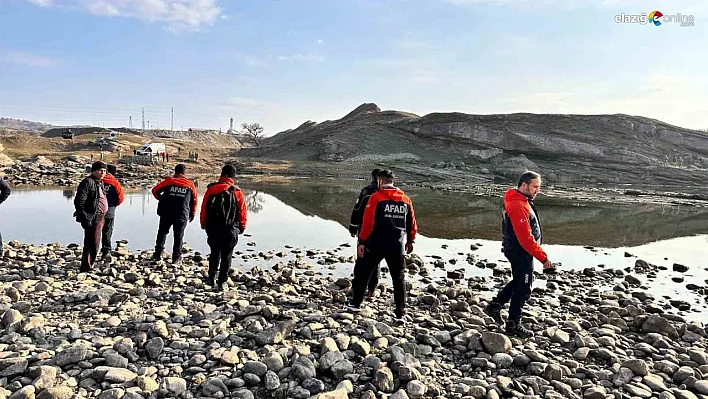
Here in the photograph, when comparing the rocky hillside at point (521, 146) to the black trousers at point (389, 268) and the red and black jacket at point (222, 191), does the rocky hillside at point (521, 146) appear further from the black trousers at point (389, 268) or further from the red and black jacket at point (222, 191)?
the black trousers at point (389, 268)

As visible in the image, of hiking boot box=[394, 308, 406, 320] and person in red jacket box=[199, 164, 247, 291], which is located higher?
person in red jacket box=[199, 164, 247, 291]

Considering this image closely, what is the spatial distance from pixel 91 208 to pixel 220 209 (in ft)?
8.46

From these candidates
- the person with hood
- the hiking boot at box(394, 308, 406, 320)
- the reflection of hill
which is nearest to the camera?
the hiking boot at box(394, 308, 406, 320)

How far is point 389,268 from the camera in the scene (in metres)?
7.10

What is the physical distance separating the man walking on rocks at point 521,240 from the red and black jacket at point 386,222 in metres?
1.40

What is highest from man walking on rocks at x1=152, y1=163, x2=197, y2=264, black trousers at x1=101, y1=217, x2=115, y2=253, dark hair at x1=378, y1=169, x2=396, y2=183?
dark hair at x1=378, y1=169, x2=396, y2=183

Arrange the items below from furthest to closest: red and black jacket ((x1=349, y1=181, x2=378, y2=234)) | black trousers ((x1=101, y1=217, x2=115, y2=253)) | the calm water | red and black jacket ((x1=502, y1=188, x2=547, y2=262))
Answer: the calm water → black trousers ((x1=101, y1=217, x2=115, y2=253)) → red and black jacket ((x1=349, y1=181, x2=378, y2=234)) → red and black jacket ((x1=502, y1=188, x2=547, y2=262))

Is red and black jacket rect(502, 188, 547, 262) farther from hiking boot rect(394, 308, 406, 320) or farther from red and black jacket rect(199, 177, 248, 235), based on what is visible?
red and black jacket rect(199, 177, 248, 235)

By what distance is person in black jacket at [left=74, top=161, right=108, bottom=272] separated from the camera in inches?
339

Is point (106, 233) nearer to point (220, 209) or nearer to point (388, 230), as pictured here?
point (220, 209)

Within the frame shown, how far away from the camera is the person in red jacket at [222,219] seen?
8.10 meters

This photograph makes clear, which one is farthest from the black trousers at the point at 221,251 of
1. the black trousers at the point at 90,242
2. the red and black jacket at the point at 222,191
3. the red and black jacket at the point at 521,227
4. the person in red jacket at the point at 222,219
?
the red and black jacket at the point at 521,227

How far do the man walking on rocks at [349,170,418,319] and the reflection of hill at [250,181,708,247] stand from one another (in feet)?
35.6

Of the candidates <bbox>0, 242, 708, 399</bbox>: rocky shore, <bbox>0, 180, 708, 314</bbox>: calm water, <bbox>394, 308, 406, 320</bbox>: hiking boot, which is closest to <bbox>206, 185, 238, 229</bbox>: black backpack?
<bbox>0, 242, 708, 399</bbox>: rocky shore
